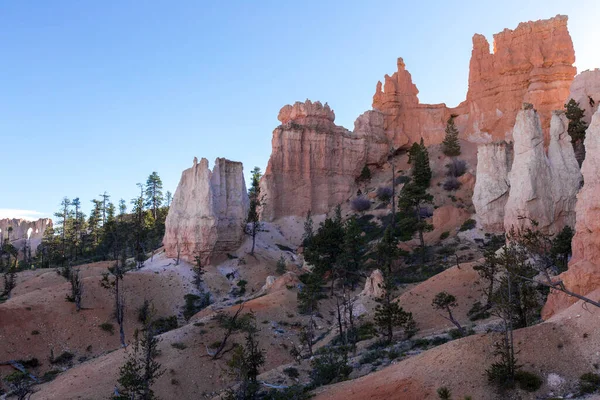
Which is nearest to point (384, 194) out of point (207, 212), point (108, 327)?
point (207, 212)

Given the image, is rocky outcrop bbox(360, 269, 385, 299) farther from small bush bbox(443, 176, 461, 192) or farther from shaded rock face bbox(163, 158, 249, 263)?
small bush bbox(443, 176, 461, 192)

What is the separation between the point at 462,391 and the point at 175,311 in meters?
30.6

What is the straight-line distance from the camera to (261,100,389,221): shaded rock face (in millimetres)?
70312

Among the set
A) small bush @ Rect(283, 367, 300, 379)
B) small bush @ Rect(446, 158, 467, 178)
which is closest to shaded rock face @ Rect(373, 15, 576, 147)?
small bush @ Rect(446, 158, 467, 178)

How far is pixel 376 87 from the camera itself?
278 feet

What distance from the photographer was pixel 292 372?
24.0m

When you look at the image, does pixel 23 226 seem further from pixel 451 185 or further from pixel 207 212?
pixel 451 185

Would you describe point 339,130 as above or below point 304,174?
above

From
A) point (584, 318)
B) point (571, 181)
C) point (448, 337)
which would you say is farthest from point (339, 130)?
point (584, 318)

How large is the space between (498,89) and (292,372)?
6293 cm

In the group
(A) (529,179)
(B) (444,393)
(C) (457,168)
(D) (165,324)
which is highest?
(C) (457,168)

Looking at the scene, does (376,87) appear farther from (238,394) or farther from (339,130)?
(238,394)

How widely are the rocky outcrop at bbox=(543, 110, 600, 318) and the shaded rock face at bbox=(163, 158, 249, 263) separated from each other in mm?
35604

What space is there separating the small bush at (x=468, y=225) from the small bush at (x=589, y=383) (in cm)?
3465
